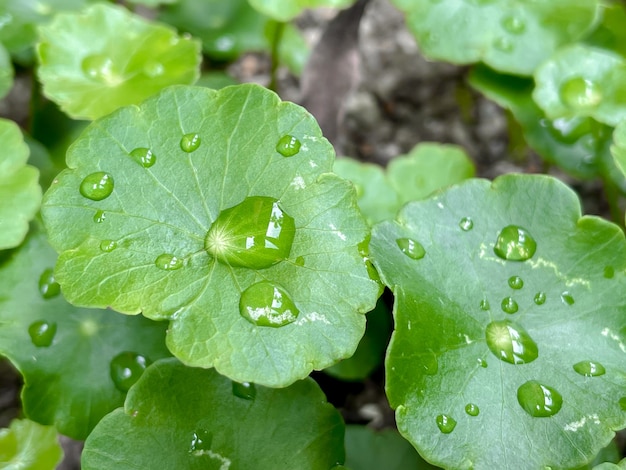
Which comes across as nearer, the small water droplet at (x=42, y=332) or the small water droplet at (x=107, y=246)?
the small water droplet at (x=107, y=246)

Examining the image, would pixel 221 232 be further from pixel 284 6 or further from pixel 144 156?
pixel 284 6

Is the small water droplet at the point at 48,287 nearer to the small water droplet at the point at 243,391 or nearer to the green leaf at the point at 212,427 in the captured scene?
the green leaf at the point at 212,427

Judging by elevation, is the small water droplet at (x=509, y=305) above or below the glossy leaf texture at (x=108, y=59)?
below

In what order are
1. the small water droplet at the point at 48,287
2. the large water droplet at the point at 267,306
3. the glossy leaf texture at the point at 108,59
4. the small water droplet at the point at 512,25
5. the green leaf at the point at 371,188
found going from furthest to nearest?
the small water droplet at the point at 512,25, the green leaf at the point at 371,188, the glossy leaf texture at the point at 108,59, the small water droplet at the point at 48,287, the large water droplet at the point at 267,306

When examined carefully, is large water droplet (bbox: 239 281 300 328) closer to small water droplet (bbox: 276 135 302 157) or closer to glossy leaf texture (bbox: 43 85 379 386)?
glossy leaf texture (bbox: 43 85 379 386)

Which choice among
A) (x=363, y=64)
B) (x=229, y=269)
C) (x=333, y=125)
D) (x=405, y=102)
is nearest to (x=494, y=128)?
(x=405, y=102)

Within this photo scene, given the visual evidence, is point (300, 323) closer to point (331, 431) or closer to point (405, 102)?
point (331, 431)

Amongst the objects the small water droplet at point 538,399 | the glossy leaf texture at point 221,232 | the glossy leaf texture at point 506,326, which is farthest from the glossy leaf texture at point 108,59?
the small water droplet at point 538,399

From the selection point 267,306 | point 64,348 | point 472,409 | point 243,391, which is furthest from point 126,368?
point 472,409
